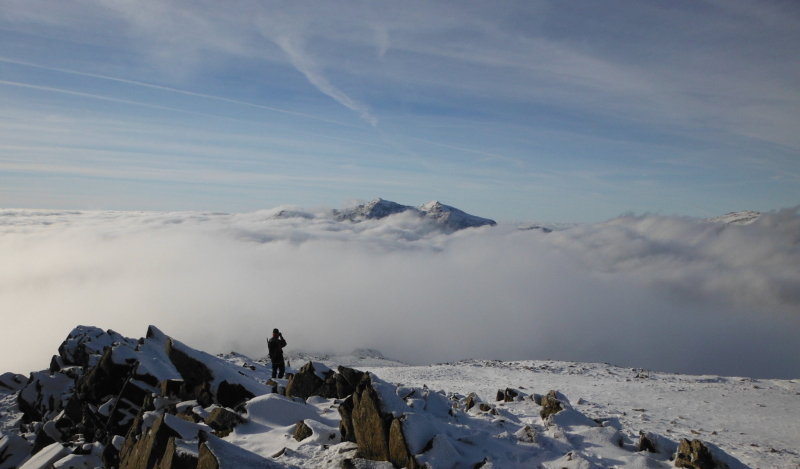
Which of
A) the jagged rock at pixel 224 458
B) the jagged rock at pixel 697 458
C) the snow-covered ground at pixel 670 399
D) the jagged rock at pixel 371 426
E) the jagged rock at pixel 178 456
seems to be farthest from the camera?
the snow-covered ground at pixel 670 399

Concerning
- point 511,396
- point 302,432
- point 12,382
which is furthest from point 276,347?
point 12,382

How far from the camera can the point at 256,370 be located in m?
22.7

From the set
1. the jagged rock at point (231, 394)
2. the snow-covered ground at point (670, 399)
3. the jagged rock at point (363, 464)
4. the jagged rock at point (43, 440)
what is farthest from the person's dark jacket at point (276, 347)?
the jagged rock at point (363, 464)

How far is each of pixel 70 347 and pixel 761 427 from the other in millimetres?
31329

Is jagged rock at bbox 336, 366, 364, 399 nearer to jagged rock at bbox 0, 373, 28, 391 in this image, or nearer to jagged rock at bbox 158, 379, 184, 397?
jagged rock at bbox 158, 379, 184, 397

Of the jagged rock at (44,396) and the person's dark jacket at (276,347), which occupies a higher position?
the person's dark jacket at (276,347)

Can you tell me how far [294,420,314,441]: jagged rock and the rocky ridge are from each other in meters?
0.03

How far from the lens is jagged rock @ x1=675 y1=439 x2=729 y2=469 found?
8203 millimetres

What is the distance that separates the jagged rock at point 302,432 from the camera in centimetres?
885

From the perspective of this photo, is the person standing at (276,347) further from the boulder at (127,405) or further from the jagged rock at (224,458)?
the jagged rock at (224,458)

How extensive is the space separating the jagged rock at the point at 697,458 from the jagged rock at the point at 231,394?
37.7 feet

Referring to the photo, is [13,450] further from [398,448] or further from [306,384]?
[398,448]

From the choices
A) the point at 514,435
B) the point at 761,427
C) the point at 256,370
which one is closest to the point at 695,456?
the point at 514,435

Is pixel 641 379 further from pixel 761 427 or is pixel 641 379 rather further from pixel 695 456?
pixel 695 456
